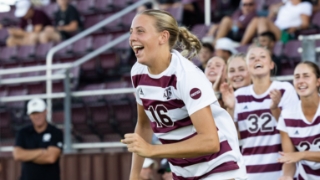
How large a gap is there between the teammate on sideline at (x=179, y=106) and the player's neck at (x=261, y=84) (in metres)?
1.88

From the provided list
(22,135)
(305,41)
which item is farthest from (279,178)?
(22,135)

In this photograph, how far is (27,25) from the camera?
15320mm

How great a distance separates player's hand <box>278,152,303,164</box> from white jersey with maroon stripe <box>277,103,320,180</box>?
0.34 m

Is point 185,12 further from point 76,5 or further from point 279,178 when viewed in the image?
point 279,178

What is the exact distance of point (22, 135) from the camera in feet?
31.3

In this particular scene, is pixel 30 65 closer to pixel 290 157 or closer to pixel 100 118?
pixel 100 118

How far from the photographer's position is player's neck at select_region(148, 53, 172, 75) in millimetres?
4770

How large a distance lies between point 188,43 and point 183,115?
0.57 m

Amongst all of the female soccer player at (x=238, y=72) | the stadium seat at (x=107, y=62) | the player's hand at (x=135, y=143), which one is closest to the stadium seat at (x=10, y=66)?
the stadium seat at (x=107, y=62)

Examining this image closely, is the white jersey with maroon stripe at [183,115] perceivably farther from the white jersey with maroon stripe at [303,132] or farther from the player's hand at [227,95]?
the white jersey with maroon stripe at [303,132]

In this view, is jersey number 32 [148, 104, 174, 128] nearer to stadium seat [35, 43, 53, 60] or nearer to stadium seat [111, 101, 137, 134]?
stadium seat [111, 101, 137, 134]

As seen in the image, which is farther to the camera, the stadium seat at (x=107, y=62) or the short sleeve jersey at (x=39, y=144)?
the stadium seat at (x=107, y=62)

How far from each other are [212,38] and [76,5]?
4.88 metres

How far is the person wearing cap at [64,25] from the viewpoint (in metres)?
14.4
